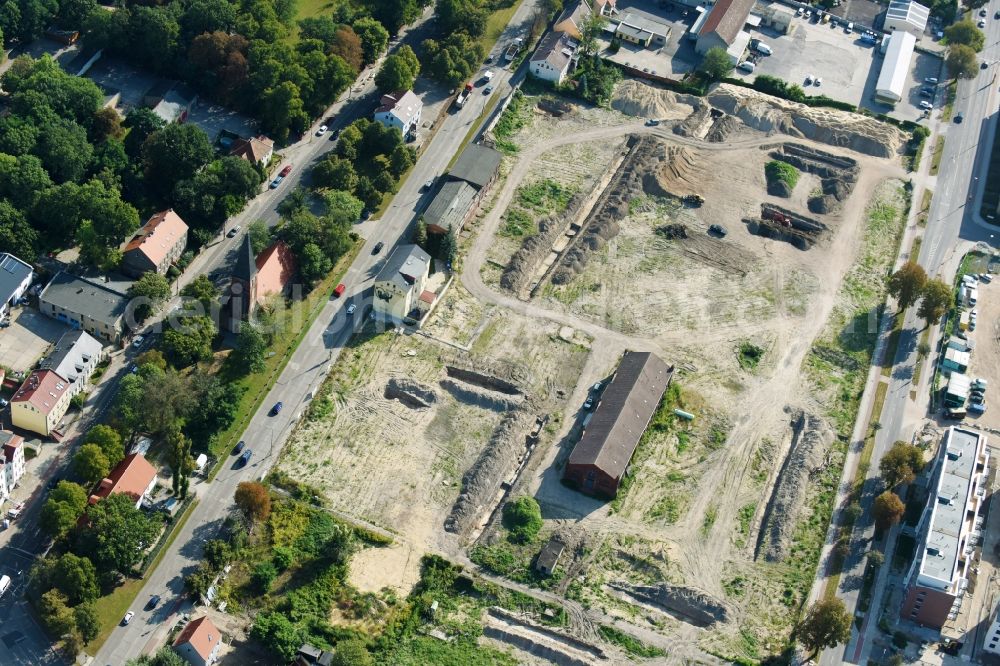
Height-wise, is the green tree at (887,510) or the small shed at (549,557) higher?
the green tree at (887,510)

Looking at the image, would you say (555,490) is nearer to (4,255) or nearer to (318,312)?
(318,312)

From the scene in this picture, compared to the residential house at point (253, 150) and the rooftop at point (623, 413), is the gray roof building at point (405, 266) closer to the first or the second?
the residential house at point (253, 150)

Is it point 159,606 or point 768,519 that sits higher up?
point 768,519

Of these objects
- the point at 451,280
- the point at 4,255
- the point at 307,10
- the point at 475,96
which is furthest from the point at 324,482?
the point at 307,10

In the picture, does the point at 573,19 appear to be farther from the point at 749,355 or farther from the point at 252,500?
the point at 252,500

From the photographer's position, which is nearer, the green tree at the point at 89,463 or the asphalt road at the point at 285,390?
the asphalt road at the point at 285,390

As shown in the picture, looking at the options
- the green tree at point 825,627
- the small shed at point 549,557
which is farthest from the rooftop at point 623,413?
the green tree at point 825,627

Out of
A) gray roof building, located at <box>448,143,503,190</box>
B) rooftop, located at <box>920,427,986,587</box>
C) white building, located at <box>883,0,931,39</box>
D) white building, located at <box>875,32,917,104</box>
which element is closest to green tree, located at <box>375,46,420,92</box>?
gray roof building, located at <box>448,143,503,190</box>
